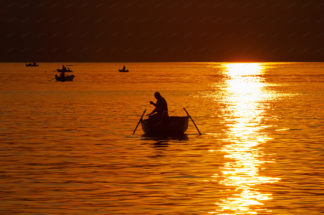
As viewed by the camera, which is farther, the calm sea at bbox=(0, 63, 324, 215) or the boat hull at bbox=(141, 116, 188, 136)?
the boat hull at bbox=(141, 116, 188, 136)

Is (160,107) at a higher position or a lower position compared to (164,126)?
higher

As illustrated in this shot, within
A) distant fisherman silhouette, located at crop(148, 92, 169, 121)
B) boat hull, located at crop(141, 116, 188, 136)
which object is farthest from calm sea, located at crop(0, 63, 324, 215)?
distant fisherman silhouette, located at crop(148, 92, 169, 121)

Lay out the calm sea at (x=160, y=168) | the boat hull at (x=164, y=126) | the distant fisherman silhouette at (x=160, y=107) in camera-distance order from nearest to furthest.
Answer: the calm sea at (x=160, y=168) → the distant fisherman silhouette at (x=160, y=107) → the boat hull at (x=164, y=126)

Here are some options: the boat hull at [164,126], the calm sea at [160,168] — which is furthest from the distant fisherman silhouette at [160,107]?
the calm sea at [160,168]

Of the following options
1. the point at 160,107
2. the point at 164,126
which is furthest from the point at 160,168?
the point at 164,126

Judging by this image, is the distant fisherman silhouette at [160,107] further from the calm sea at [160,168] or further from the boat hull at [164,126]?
the calm sea at [160,168]

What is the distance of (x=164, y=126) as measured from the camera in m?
39.7

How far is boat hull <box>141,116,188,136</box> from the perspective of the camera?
130 ft

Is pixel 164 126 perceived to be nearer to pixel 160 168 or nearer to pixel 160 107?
pixel 160 107

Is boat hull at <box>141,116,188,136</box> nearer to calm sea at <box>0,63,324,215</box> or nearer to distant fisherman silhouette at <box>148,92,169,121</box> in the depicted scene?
distant fisherman silhouette at <box>148,92,169,121</box>

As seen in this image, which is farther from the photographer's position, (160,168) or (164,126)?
(164,126)

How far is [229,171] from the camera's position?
88.2ft

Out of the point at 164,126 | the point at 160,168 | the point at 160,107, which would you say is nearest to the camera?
the point at 160,168

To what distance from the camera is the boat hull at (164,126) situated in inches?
1555
